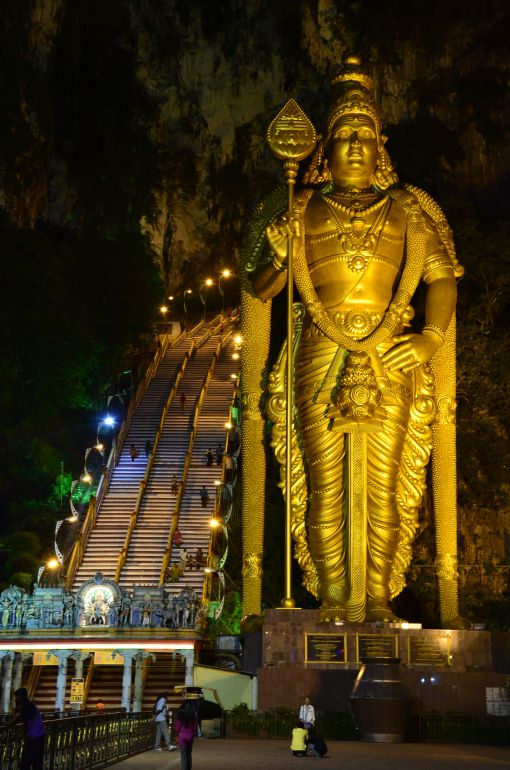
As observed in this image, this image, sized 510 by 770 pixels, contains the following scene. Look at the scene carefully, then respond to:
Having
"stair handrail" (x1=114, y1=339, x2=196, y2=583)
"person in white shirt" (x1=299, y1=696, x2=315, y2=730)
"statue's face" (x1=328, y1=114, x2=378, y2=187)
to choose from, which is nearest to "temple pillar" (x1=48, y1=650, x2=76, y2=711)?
"stair handrail" (x1=114, y1=339, x2=196, y2=583)

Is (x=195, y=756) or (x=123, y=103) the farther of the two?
(x=123, y=103)

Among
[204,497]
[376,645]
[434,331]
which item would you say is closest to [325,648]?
[376,645]

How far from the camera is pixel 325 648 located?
11.7 m

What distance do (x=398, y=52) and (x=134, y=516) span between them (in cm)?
1465

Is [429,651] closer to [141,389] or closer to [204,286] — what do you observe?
[141,389]

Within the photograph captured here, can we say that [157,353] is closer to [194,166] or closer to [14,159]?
[14,159]

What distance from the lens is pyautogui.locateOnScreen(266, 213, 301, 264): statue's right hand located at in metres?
12.1

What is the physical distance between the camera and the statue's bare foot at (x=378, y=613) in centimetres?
1196

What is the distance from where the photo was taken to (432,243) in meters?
12.9

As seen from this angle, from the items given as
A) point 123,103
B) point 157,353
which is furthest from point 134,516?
point 123,103

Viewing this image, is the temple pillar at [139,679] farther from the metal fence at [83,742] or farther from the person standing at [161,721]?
the metal fence at [83,742]

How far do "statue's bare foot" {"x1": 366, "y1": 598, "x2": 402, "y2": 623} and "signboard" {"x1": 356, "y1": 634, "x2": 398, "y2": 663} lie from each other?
0.23m

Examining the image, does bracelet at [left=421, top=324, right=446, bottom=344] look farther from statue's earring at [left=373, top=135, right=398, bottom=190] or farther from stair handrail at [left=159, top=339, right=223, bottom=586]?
stair handrail at [left=159, top=339, right=223, bottom=586]

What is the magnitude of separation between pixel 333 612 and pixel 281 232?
408 cm
